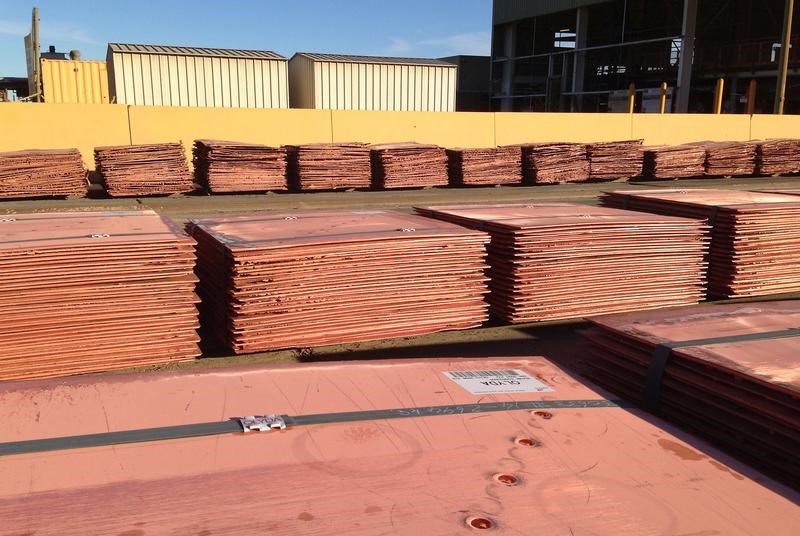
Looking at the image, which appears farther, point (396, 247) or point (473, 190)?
point (473, 190)

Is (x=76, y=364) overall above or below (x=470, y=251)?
below

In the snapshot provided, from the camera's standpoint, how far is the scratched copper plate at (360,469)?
201 cm

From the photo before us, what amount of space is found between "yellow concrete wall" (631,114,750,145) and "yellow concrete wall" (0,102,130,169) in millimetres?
15996

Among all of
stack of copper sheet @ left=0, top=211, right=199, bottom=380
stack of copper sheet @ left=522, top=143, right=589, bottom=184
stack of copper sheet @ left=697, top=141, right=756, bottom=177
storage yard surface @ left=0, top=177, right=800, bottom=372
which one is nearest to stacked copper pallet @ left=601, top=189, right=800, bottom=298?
storage yard surface @ left=0, top=177, right=800, bottom=372

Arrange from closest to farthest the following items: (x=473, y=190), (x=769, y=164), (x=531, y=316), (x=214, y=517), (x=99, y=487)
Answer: (x=214, y=517) → (x=99, y=487) → (x=531, y=316) → (x=473, y=190) → (x=769, y=164)

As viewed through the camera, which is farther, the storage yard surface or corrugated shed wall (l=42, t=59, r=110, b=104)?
corrugated shed wall (l=42, t=59, r=110, b=104)

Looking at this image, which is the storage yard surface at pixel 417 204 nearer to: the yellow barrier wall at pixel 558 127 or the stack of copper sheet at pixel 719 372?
the stack of copper sheet at pixel 719 372

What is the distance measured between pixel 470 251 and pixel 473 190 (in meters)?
12.1

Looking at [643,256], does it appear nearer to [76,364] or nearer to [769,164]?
[76,364]

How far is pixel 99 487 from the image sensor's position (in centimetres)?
212

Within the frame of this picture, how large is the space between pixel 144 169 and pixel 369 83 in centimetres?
1025

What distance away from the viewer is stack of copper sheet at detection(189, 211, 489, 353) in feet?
16.4

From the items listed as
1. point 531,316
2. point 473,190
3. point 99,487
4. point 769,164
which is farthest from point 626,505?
point 769,164

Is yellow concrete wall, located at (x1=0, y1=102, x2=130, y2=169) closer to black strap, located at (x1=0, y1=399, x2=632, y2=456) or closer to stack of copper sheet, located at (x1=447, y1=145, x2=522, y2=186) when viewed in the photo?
stack of copper sheet, located at (x1=447, y1=145, x2=522, y2=186)
